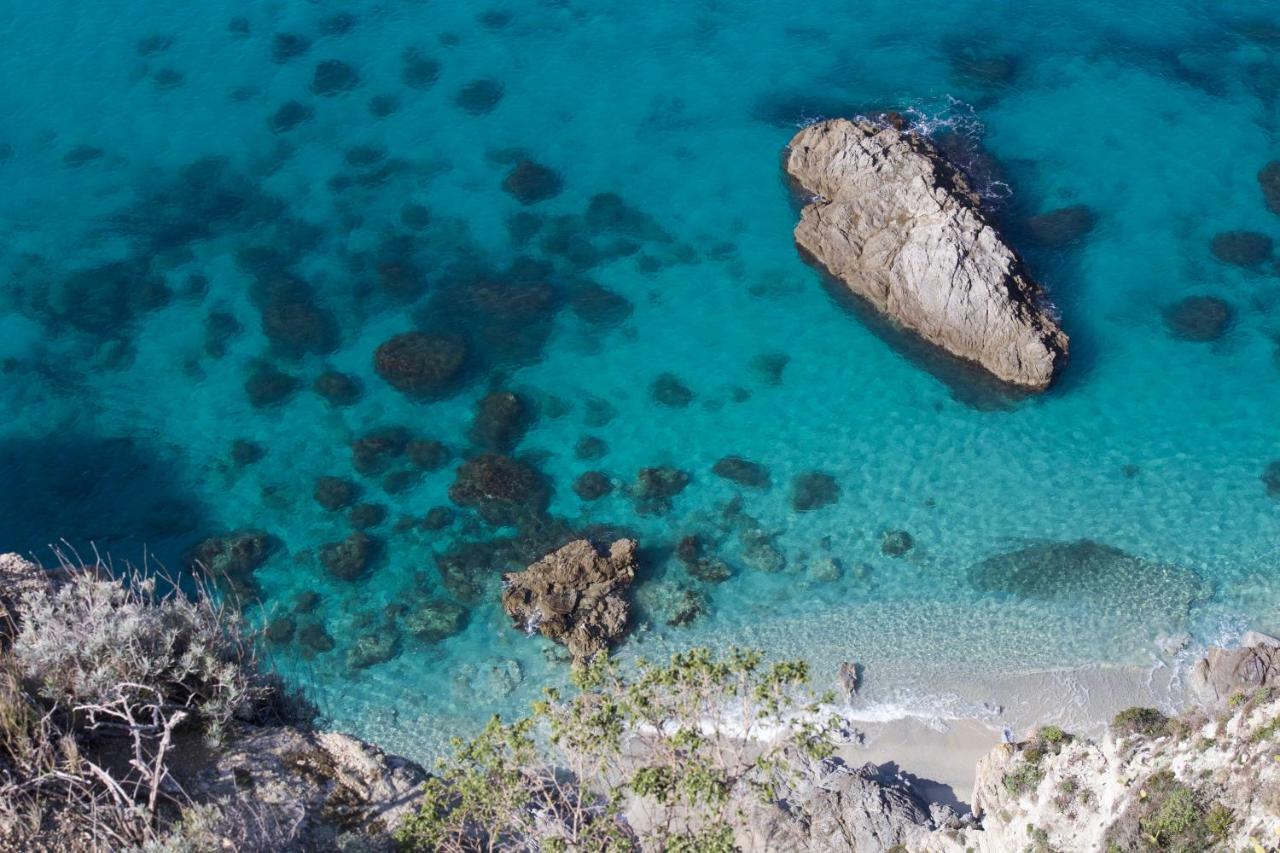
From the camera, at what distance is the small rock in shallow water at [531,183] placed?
3797 centimetres

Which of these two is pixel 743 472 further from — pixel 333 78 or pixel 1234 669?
pixel 333 78

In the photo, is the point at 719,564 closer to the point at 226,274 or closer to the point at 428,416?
the point at 428,416

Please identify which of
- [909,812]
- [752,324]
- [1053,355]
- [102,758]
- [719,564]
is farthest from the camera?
[752,324]

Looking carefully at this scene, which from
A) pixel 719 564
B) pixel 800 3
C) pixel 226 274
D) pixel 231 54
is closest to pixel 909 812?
pixel 719 564

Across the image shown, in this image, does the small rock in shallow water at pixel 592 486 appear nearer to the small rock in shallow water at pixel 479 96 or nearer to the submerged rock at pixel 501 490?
the submerged rock at pixel 501 490

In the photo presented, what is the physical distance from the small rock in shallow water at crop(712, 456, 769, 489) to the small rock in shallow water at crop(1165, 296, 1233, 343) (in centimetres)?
Answer: 1489

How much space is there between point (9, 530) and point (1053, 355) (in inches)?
1232

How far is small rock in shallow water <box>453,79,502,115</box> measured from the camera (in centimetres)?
4122

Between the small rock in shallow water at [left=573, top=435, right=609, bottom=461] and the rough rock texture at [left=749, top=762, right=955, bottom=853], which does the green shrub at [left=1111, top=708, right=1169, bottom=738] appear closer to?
the rough rock texture at [left=749, top=762, right=955, bottom=853]

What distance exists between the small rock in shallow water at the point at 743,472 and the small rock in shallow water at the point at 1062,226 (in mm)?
13743

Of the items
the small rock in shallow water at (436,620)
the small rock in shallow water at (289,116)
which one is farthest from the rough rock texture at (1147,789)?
the small rock in shallow water at (289,116)

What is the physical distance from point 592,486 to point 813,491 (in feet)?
21.4

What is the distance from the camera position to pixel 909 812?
21953 mm

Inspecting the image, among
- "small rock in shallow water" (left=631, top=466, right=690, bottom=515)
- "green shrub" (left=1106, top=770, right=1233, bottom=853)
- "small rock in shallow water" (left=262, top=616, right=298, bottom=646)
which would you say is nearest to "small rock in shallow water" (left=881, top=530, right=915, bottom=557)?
"small rock in shallow water" (left=631, top=466, right=690, bottom=515)
